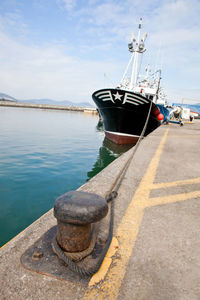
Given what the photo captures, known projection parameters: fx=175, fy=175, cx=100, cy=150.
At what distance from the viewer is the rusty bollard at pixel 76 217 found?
4.50ft

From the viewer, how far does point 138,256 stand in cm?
155

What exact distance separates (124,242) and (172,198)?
1305 mm

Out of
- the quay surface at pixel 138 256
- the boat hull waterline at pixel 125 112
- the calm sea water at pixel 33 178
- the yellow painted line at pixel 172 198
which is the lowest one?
the calm sea water at pixel 33 178

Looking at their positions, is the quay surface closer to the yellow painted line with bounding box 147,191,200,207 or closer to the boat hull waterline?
the yellow painted line with bounding box 147,191,200,207

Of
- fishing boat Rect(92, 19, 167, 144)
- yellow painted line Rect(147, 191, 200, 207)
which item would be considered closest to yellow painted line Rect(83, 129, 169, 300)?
yellow painted line Rect(147, 191, 200, 207)

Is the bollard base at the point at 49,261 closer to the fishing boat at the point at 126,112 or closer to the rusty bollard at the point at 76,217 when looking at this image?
the rusty bollard at the point at 76,217

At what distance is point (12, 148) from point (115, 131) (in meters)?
7.02

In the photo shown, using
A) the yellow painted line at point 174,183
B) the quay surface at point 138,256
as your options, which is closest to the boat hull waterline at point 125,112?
the yellow painted line at point 174,183

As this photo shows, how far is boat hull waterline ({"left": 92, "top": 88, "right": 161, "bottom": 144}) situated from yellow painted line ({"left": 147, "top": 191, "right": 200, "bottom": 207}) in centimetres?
855

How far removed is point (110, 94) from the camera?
37.1 ft

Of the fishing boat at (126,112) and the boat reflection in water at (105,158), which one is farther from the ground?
the fishing boat at (126,112)

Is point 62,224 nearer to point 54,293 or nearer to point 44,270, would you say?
point 44,270

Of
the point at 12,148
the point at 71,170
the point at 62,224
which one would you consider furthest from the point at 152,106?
the point at 62,224

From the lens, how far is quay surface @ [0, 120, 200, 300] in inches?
48.3
